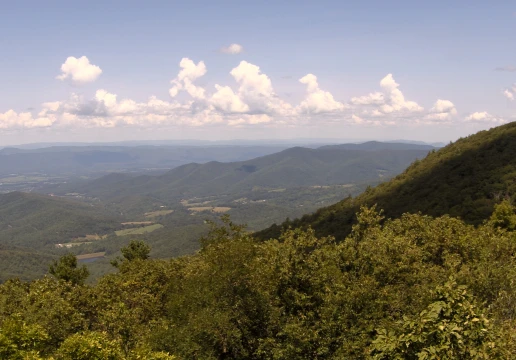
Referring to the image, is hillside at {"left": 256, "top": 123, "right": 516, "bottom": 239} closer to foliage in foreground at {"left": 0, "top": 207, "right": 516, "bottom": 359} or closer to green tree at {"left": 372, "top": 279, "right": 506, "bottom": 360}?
foliage in foreground at {"left": 0, "top": 207, "right": 516, "bottom": 359}

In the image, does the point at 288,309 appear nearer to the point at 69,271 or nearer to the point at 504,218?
the point at 69,271

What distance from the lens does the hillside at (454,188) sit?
79188mm

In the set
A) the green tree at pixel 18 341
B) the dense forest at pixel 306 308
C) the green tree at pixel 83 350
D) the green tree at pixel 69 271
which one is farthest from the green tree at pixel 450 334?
the green tree at pixel 69 271

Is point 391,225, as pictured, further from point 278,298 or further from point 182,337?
point 182,337

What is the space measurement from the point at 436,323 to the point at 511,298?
1393cm

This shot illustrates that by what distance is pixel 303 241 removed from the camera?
91.8ft

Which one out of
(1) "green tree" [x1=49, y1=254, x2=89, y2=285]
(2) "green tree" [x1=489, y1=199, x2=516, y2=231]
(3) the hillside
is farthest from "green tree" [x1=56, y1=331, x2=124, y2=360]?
(3) the hillside

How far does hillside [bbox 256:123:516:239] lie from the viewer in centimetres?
7919

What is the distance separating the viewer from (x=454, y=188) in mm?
91312

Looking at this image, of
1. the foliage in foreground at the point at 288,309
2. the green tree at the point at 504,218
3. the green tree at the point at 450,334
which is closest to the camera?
the green tree at the point at 450,334

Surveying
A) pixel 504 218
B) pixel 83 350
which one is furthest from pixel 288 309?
pixel 504 218

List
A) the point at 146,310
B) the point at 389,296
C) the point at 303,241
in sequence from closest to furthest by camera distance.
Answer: the point at 389,296 → the point at 303,241 → the point at 146,310

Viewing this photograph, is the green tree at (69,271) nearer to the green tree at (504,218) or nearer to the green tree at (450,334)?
the green tree at (450,334)

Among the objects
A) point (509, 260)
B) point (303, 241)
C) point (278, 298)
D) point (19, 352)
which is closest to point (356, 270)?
point (303, 241)
